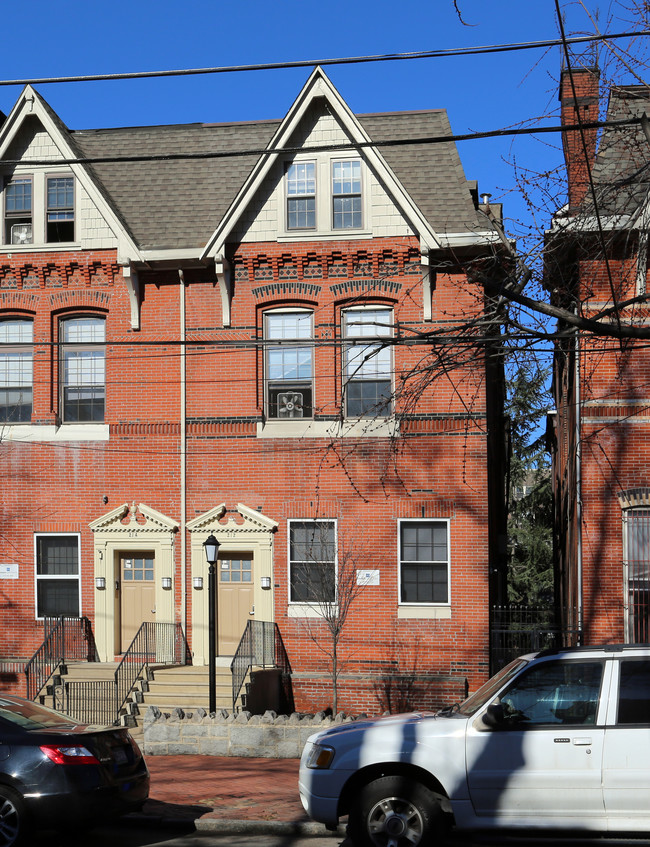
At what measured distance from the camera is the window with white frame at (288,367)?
754 inches

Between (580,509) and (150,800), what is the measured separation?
30.7 ft

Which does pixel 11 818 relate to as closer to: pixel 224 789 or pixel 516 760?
pixel 224 789

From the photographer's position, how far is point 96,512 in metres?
19.4

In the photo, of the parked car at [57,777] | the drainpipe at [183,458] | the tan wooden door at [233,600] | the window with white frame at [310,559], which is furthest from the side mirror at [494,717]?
the drainpipe at [183,458]

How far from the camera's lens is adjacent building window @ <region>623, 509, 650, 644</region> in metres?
17.4

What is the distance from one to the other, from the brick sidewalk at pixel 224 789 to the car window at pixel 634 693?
13.2 ft

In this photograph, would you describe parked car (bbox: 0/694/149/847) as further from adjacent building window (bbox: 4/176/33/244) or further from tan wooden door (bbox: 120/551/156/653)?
adjacent building window (bbox: 4/176/33/244)

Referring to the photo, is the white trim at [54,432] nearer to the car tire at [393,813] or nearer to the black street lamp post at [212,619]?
the black street lamp post at [212,619]

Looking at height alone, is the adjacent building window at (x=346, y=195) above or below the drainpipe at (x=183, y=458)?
above

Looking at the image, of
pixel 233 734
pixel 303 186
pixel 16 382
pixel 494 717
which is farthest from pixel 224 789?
pixel 303 186

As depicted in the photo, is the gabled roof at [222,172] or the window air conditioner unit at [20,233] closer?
the gabled roof at [222,172]

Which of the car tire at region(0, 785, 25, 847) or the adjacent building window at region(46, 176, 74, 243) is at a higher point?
the adjacent building window at region(46, 176, 74, 243)

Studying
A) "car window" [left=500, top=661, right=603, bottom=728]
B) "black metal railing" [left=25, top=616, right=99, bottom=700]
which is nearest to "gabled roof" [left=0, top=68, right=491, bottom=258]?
"black metal railing" [left=25, top=616, right=99, bottom=700]

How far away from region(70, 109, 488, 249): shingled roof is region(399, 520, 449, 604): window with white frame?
556 cm
